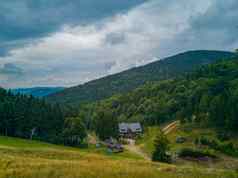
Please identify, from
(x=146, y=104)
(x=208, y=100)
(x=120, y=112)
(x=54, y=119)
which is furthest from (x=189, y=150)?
(x=120, y=112)

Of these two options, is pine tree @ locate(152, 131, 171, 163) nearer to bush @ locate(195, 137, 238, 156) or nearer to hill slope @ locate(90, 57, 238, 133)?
bush @ locate(195, 137, 238, 156)

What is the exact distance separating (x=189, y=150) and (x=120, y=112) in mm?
102830

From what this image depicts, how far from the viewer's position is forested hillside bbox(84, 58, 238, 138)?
305ft

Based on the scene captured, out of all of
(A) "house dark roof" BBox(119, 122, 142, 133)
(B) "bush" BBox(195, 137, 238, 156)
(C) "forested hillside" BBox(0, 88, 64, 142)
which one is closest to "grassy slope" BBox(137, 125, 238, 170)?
(B) "bush" BBox(195, 137, 238, 156)

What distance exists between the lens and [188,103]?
118m

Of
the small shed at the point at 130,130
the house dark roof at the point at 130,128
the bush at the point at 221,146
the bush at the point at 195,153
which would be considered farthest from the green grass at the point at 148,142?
the bush at the point at 221,146

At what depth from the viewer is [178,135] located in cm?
8994

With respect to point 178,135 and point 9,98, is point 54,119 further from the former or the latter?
point 178,135

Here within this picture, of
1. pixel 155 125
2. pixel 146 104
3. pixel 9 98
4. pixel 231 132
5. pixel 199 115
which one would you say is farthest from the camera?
pixel 146 104

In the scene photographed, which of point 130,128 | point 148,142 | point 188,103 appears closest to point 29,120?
point 148,142

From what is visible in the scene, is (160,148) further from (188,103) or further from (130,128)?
(188,103)

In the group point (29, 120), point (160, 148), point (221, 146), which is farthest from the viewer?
point (29, 120)

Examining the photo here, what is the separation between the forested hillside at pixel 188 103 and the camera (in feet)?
305

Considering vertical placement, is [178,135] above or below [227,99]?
below
